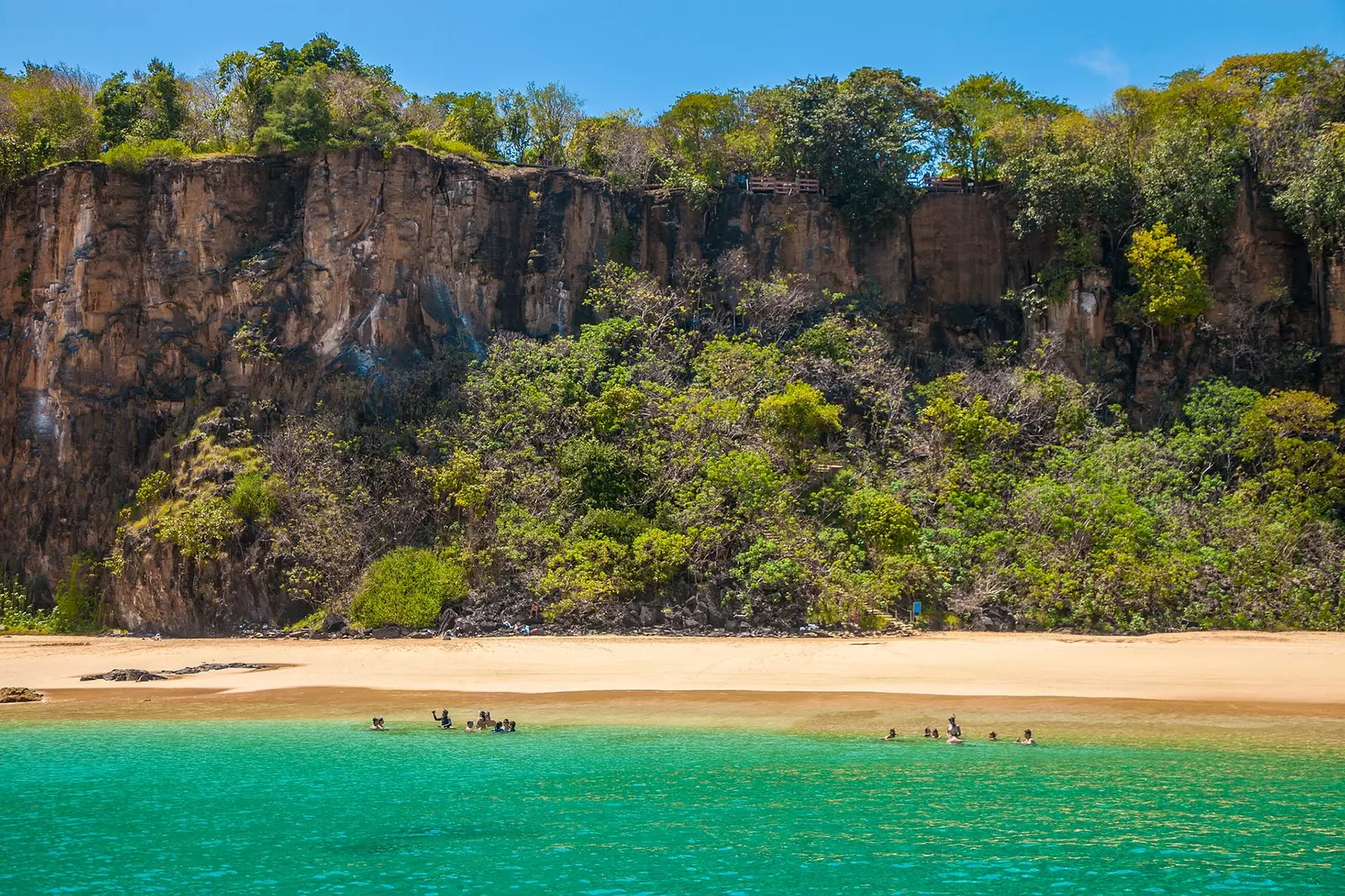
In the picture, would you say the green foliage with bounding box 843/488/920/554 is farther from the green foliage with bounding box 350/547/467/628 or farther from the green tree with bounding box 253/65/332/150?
the green tree with bounding box 253/65/332/150

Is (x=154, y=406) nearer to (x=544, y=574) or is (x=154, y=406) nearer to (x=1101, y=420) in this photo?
(x=544, y=574)

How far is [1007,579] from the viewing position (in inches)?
982

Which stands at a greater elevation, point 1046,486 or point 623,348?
point 623,348

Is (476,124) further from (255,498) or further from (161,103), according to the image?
(255,498)

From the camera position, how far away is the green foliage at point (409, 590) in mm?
25156

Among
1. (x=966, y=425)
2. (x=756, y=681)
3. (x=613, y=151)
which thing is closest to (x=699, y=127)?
(x=613, y=151)

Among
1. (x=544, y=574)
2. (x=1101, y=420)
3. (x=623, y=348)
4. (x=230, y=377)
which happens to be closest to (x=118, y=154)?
(x=230, y=377)

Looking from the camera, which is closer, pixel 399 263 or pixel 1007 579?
pixel 1007 579

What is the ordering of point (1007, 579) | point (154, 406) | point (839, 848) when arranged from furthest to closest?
point (154, 406)
point (1007, 579)
point (839, 848)

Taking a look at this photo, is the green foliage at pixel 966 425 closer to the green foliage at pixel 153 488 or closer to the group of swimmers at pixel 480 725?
the group of swimmers at pixel 480 725

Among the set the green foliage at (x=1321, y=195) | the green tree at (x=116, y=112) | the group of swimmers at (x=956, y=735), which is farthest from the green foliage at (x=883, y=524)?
the green tree at (x=116, y=112)

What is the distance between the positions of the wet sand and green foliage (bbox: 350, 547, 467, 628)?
94 cm

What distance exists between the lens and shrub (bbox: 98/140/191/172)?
3064cm

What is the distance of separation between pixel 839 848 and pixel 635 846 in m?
2.14
